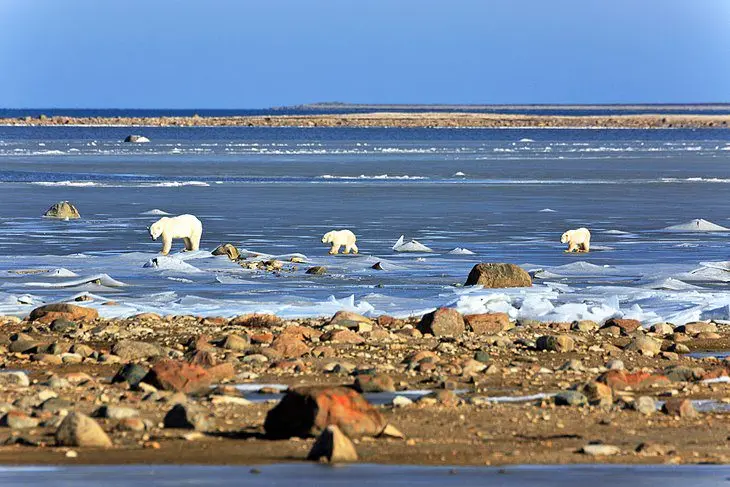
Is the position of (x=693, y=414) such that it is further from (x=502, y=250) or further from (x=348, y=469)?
(x=502, y=250)

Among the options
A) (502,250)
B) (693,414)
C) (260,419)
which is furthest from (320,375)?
(502,250)

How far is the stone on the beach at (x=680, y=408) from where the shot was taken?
8023 millimetres

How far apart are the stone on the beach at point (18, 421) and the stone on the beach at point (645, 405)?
3298 millimetres

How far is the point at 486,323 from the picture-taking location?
12.1 meters

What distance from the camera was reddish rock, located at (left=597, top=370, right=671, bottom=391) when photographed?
9016 mm

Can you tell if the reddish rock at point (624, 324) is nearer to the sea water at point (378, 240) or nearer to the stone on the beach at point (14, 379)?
the sea water at point (378, 240)

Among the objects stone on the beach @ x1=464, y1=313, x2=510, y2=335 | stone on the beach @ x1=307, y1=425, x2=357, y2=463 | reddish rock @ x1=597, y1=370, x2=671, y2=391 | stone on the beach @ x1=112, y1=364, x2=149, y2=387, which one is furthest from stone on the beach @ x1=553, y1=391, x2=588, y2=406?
stone on the beach @ x1=464, y1=313, x2=510, y2=335

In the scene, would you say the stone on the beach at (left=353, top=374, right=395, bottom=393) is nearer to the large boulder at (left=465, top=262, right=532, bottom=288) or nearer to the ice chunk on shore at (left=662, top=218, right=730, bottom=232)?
the large boulder at (left=465, top=262, right=532, bottom=288)

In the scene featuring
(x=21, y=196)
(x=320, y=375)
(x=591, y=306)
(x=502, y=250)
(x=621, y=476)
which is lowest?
(x=621, y=476)

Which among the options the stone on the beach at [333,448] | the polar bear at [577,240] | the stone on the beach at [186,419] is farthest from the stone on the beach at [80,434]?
the polar bear at [577,240]

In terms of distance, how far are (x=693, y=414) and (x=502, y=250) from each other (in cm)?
1148

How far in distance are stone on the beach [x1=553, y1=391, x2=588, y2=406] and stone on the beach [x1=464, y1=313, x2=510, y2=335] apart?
11.3 ft

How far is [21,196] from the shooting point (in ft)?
102

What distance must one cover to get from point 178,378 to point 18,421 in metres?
1.43
